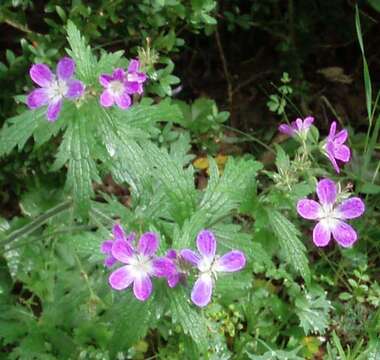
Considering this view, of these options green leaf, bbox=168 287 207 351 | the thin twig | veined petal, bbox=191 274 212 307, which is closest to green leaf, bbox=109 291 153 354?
green leaf, bbox=168 287 207 351

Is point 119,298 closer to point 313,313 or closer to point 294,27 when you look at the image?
point 313,313

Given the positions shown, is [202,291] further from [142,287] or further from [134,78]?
[134,78]

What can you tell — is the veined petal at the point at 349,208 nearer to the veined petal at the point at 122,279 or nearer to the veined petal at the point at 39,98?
the veined petal at the point at 122,279

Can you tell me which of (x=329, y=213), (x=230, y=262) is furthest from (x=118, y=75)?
(x=329, y=213)

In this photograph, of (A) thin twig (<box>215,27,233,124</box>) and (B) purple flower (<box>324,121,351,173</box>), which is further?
(A) thin twig (<box>215,27,233,124</box>)

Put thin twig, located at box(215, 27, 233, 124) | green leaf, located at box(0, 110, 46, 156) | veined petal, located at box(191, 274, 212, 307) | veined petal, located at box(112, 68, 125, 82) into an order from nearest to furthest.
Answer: veined petal, located at box(191, 274, 212, 307)
veined petal, located at box(112, 68, 125, 82)
green leaf, located at box(0, 110, 46, 156)
thin twig, located at box(215, 27, 233, 124)

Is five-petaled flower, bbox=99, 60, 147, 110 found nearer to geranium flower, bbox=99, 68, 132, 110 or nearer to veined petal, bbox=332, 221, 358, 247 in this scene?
geranium flower, bbox=99, 68, 132, 110

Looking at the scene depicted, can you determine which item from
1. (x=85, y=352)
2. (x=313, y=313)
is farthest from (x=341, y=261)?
(x=85, y=352)

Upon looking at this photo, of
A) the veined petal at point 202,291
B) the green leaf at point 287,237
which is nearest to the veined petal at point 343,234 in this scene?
the green leaf at point 287,237
